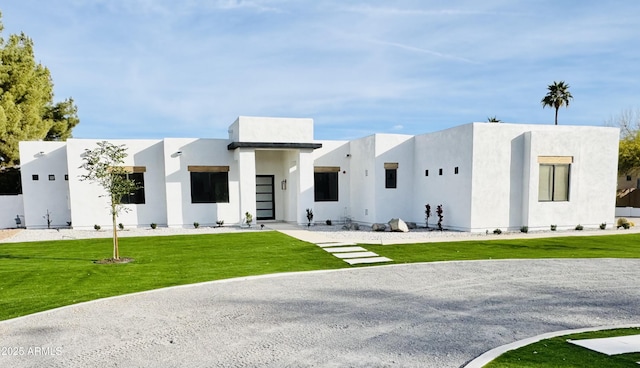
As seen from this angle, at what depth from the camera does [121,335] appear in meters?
4.99

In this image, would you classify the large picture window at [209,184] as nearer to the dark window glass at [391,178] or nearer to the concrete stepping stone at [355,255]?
the dark window glass at [391,178]

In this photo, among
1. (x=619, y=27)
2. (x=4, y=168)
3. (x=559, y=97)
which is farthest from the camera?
(x=559, y=97)

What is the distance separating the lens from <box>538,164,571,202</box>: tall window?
15.7 m

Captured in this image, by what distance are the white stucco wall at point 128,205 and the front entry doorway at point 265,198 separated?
16.0ft

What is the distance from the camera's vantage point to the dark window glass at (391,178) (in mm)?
17828

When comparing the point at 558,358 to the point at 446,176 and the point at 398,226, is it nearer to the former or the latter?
the point at 398,226

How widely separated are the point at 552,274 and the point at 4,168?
28.8 meters

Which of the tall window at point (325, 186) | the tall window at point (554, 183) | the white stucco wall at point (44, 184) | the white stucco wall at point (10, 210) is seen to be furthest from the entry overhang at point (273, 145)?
the white stucco wall at point (10, 210)

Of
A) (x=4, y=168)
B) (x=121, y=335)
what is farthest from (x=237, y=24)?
(x=4, y=168)

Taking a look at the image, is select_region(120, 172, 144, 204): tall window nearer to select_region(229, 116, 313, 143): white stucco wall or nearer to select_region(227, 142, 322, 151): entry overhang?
select_region(227, 142, 322, 151): entry overhang

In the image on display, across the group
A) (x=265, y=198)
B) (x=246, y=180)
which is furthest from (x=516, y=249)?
(x=265, y=198)

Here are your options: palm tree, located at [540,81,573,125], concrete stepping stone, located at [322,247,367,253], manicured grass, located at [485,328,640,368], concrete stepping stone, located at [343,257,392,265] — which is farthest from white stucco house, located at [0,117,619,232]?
palm tree, located at [540,81,573,125]

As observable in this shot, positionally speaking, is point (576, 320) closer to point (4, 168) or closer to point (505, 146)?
point (505, 146)

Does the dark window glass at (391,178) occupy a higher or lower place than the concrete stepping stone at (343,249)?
higher
